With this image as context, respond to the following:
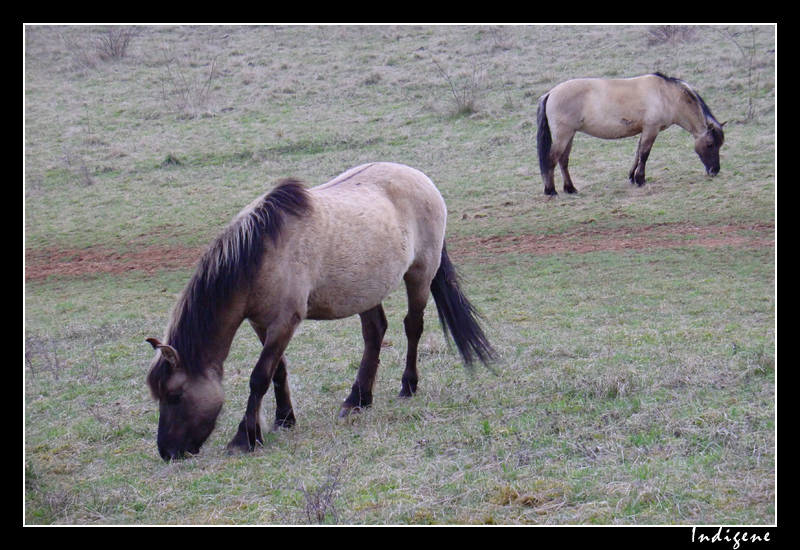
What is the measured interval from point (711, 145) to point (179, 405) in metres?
10.9

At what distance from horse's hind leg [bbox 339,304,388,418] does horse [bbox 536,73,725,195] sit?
25.3ft

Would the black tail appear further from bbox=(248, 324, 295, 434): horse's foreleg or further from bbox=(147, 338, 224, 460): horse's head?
bbox=(147, 338, 224, 460): horse's head

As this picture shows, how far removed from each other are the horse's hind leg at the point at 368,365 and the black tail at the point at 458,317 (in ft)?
1.93

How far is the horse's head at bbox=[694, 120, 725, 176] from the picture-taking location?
40.4 ft

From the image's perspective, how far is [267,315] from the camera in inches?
178

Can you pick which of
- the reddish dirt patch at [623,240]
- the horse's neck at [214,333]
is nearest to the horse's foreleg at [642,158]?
the reddish dirt patch at [623,240]

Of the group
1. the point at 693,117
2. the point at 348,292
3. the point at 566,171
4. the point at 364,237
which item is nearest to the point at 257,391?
the point at 348,292

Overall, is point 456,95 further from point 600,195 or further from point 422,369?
point 422,369

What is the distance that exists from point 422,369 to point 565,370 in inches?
51.3

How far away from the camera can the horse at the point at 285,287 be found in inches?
171

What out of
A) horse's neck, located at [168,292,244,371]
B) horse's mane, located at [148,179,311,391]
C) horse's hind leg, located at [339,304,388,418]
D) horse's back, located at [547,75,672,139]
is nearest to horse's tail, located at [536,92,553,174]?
horse's back, located at [547,75,672,139]

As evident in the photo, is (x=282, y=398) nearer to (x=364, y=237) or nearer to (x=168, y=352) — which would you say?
(x=168, y=352)

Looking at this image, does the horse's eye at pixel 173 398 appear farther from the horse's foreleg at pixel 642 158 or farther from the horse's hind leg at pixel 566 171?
the horse's foreleg at pixel 642 158

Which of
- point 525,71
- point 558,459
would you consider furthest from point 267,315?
point 525,71
